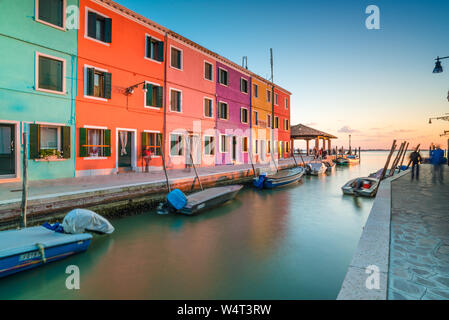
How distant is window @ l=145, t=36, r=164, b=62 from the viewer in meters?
13.1

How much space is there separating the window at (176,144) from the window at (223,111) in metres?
4.48

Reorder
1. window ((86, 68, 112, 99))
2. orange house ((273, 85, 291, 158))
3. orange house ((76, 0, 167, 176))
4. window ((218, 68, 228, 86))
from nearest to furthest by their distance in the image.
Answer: orange house ((76, 0, 167, 176)) → window ((86, 68, 112, 99)) → window ((218, 68, 228, 86)) → orange house ((273, 85, 291, 158))

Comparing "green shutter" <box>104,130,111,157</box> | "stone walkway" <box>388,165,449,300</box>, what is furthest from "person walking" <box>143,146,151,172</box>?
"stone walkway" <box>388,165,449,300</box>

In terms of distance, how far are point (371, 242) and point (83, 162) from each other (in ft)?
34.8

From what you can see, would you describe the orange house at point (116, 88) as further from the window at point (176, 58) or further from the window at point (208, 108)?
the window at point (208, 108)

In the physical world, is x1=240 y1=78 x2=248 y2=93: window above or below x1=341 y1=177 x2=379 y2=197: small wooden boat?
above

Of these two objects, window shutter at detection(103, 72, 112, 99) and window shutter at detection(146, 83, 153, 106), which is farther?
window shutter at detection(146, 83, 153, 106)

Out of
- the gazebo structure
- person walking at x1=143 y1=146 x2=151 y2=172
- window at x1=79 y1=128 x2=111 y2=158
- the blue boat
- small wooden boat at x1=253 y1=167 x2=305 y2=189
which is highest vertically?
the gazebo structure

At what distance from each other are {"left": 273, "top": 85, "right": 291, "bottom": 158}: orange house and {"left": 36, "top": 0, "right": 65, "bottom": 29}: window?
64.7 ft

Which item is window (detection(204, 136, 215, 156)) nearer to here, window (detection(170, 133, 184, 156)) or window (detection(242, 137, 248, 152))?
window (detection(170, 133, 184, 156))

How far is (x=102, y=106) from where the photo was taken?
11.0m

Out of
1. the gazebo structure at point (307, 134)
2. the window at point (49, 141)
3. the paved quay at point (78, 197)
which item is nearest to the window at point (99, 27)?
the window at point (49, 141)

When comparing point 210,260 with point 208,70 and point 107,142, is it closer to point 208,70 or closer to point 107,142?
point 107,142

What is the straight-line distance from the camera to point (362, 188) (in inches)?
452
